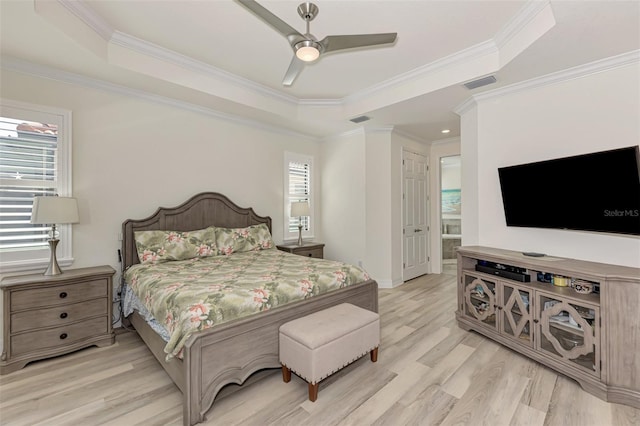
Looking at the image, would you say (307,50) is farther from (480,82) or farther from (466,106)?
(466,106)

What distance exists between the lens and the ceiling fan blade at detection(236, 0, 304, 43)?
1733 millimetres

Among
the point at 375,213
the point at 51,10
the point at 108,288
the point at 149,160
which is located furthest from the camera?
the point at 375,213

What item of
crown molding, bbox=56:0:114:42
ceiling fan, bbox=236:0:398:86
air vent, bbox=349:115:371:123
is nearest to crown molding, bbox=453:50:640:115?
air vent, bbox=349:115:371:123

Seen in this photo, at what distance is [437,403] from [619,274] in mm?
1595

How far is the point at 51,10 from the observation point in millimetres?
2150

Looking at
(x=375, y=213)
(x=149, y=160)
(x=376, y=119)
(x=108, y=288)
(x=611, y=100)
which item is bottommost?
(x=108, y=288)

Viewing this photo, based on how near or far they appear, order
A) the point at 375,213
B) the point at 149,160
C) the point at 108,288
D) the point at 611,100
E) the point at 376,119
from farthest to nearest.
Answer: the point at 375,213 → the point at 376,119 → the point at 149,160 → the point at 108,288 → the point at 611,100

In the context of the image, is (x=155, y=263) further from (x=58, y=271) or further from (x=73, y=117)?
(x=73, y=117)

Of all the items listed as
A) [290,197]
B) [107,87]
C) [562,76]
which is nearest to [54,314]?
[107,87]

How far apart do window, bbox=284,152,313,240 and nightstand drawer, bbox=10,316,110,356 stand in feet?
9.16

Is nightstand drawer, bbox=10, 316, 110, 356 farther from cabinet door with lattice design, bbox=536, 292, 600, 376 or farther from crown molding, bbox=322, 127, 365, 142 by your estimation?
crown molding, bbox=322, 127, 365, 142

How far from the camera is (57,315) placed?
2.54 metres

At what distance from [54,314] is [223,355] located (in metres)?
1.84

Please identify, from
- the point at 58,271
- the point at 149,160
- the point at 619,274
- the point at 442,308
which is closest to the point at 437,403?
the point at 619,274
